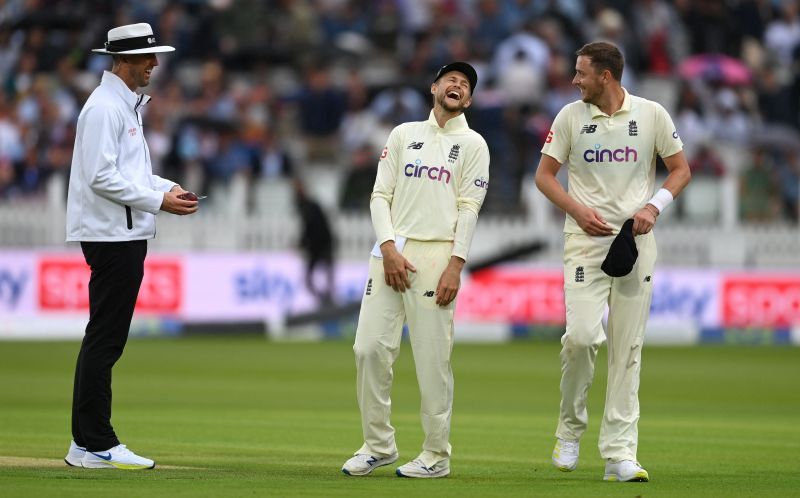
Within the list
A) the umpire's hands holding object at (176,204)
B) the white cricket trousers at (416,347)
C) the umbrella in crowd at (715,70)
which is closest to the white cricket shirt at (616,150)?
the white cricket trousers at (416,347)

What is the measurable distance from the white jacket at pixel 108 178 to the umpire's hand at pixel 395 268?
1198 millimetres

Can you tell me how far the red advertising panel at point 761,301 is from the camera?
20922 millimetres

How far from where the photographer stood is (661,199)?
27.2 feet

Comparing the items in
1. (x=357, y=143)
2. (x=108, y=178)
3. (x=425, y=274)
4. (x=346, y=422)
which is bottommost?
(x=346, y=422)

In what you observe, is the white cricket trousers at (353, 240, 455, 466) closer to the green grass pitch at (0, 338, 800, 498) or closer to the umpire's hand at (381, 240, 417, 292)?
the umpire's hand at (381, 240, 417, 292)

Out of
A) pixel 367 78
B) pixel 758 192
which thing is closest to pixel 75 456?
pixel 758 192

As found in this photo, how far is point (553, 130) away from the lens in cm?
846

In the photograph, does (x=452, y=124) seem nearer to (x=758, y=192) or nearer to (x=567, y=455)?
(x=567, y=455)


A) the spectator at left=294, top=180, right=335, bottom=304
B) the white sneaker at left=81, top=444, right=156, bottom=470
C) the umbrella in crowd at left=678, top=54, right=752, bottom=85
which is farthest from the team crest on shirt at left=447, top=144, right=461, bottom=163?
the umbrella in crowd at left=678, top=54, right=752, bottom=85

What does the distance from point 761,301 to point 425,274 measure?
1383cm

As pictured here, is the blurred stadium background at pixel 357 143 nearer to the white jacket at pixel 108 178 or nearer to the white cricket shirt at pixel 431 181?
the white jacket at pixel 108 178

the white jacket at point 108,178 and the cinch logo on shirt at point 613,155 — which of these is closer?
the white jacket at point 108,178

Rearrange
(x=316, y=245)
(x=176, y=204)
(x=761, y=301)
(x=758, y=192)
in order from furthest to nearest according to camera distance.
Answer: (x=758, y=192), (x=316, y=245), (x=761, y=301), (x=176, y=204)

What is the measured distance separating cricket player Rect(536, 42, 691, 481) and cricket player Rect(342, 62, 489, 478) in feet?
1.86
